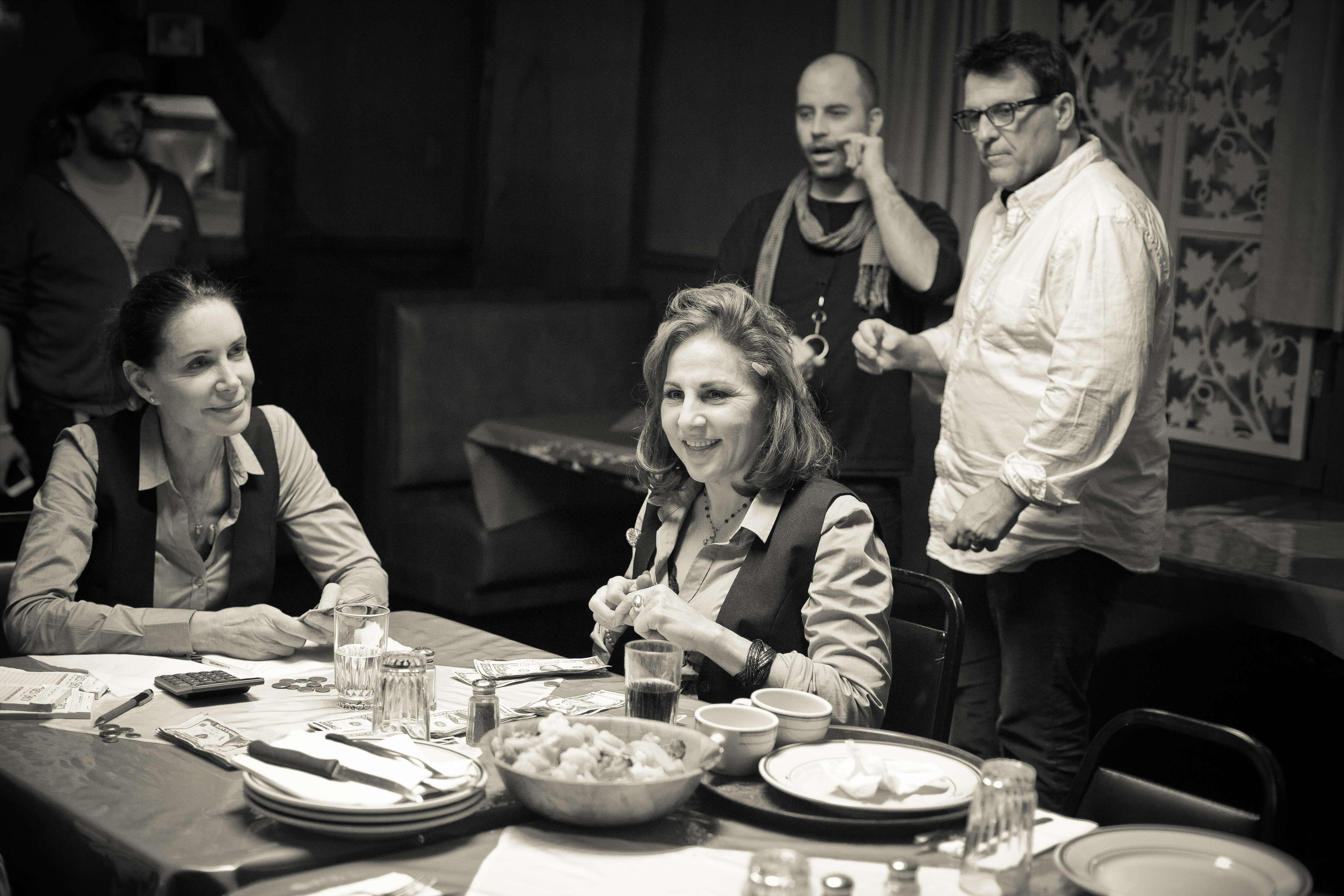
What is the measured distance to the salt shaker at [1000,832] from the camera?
4.30 feet

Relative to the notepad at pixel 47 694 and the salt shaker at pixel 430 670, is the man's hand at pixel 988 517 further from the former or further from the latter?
the notepad at pixel 47 694

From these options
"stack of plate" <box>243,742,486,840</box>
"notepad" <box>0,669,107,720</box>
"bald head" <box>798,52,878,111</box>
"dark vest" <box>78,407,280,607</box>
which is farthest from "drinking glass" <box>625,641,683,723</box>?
"bald head" <box>798,52,878,111</box>

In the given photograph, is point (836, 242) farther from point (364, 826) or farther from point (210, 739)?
point (364, 826)

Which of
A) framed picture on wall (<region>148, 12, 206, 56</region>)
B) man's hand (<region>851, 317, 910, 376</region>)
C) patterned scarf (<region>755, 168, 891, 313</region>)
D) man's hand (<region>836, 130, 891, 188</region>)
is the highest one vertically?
framed picture on wall (<region>148, 12, 206, 56</region>)

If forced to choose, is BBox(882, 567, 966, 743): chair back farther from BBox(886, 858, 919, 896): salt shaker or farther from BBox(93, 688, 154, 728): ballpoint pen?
BBox(93, 688, 154, 728): ballpoint pen

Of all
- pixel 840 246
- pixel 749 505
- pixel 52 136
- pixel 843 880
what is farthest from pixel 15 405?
pixel 843 880

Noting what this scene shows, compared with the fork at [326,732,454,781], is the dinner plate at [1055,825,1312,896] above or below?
above

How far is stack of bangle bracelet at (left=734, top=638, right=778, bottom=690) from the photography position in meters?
1.88

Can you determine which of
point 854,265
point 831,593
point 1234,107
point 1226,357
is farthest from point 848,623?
point 1234,107

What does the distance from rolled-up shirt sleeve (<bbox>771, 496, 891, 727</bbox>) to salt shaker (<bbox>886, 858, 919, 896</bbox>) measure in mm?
567

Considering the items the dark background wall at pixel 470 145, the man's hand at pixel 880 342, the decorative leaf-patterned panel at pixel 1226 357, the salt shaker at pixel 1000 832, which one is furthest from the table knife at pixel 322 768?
the dark background wall at pixel 470 145

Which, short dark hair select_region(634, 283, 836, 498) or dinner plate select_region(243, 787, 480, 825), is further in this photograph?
short dark hair select_region(634, 283, 836, 498)

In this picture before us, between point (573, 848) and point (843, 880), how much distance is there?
292 mm

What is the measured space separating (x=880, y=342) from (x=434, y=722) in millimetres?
1495
